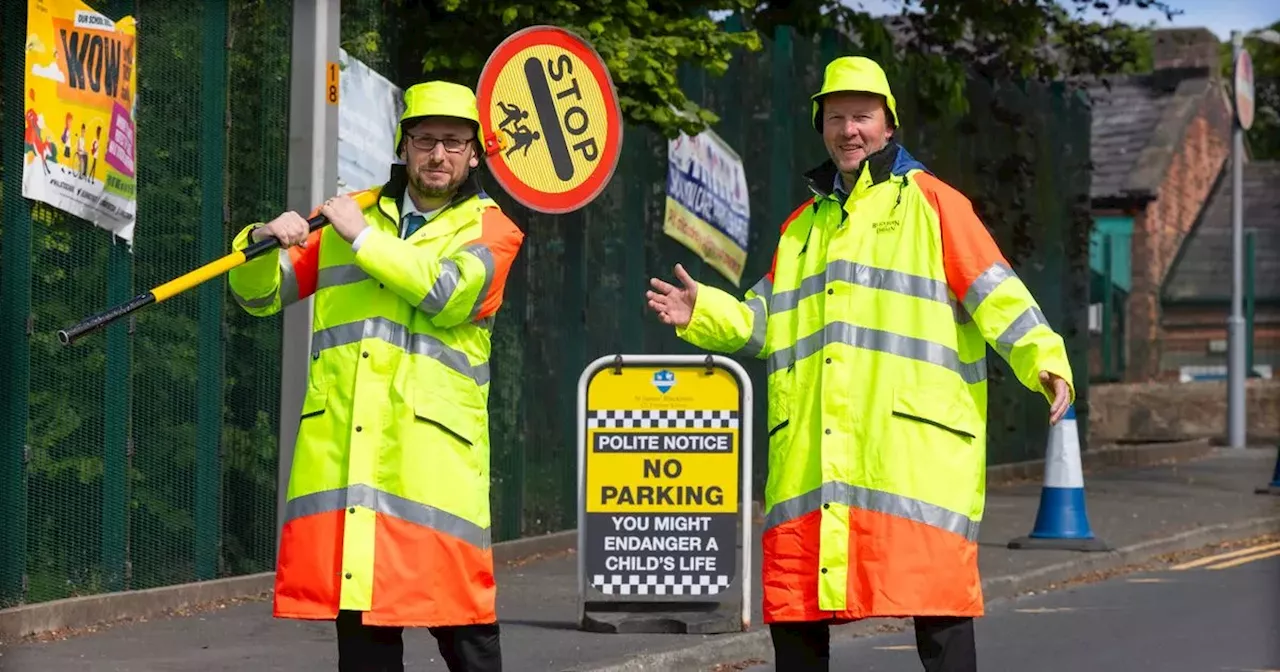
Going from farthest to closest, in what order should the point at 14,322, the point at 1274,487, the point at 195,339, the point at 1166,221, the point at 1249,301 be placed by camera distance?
the point at 1166,221 < the point at 1249,301 < the point at 1274,487 < the point at 195,339 < the point at 14,322

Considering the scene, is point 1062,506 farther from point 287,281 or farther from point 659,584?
point 287,281

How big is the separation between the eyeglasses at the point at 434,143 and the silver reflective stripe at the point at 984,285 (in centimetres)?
137

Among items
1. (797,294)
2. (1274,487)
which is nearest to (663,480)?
(797,294)

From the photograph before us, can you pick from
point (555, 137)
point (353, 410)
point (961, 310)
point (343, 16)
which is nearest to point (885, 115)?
point (961, 310)

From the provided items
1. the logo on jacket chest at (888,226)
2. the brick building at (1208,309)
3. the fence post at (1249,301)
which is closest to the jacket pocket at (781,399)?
the logo on jacket chest at (888,226)

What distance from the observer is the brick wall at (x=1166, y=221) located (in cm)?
4069

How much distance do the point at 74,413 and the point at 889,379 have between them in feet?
14.8

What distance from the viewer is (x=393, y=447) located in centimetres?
574

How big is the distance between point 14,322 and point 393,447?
373 cm

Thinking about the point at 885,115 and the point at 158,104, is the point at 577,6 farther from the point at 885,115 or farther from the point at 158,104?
the point at 885,115

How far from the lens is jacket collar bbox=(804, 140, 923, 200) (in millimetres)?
6039

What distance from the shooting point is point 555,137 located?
385 inches

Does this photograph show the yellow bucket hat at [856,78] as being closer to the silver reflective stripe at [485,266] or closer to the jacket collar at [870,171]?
the jacket collar at [870,171]

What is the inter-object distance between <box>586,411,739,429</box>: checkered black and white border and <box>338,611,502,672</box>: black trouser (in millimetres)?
4258
